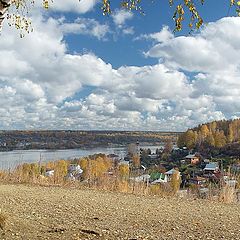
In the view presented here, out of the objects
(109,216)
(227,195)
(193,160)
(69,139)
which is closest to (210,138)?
(193,160)

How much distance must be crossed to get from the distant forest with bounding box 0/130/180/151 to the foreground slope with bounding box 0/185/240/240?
58733 millimetres

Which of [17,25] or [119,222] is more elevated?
[17,25]

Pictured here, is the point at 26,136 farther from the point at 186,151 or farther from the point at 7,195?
the point at 7,195

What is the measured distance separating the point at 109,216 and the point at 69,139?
95484mm

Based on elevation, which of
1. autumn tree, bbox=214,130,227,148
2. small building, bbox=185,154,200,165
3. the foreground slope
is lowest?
small building, bbox=185,154,200,165

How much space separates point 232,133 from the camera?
75000 millimetres

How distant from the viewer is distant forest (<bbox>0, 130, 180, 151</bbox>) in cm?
8444

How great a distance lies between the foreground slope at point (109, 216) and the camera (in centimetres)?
702

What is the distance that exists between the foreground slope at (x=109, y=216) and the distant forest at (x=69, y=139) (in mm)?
58733

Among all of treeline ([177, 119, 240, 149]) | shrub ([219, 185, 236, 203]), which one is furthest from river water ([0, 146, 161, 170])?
treeline ([177, 119, 240, 149])

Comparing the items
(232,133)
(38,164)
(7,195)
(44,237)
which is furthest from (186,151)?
(44,237)

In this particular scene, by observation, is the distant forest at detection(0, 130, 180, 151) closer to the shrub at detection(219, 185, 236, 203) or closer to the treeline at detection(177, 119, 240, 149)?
the treeline at detection(177, 119, 240, 149)

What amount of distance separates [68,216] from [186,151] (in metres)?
64.1

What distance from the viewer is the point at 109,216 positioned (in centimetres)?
884
